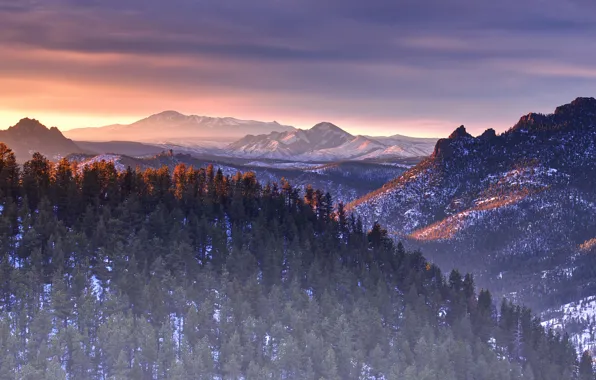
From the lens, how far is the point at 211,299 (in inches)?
5177

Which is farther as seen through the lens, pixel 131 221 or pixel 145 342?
pixel 131 221

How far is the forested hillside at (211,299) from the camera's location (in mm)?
112562

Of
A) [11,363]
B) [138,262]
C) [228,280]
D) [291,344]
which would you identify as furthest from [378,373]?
[11,363]

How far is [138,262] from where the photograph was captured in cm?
13962

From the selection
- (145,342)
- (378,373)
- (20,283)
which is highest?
(20,283)

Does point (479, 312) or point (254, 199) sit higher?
point (254, 199)

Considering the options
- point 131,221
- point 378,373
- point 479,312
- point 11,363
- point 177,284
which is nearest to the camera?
point 11,363

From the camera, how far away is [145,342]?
112 meters

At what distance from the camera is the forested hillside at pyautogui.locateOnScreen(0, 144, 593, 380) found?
112562 millimetres

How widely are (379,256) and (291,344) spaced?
230ft

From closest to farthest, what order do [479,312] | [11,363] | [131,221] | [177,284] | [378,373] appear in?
[11,363] → [378,373] → [177,284] → [131,221] → [479,312]

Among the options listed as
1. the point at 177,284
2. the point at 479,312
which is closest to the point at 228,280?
the point at 177,284

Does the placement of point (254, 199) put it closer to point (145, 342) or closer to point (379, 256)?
point (379, 256)

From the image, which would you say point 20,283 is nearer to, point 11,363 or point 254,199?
point 11,363
